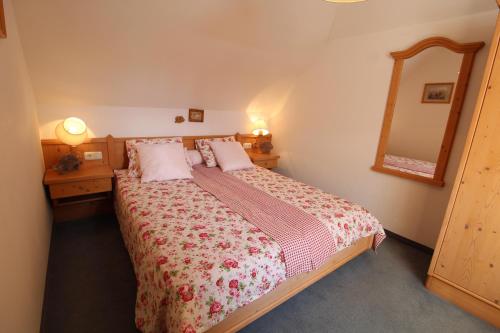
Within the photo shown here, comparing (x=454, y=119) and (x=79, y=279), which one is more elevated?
(x=454, y=119)

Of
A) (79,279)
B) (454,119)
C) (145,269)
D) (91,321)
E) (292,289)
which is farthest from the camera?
(454,119)

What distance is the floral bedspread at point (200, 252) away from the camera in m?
1.16

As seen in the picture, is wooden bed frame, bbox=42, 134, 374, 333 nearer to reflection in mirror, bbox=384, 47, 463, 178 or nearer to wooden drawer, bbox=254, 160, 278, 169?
wooden drawer, bbox=254, 160, 278, 169

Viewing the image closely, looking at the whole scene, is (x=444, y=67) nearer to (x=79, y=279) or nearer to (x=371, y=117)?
(x=371, y=117)

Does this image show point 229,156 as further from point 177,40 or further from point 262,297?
point 262,297

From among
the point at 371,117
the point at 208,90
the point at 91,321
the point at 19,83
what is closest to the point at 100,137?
the point at 19,83

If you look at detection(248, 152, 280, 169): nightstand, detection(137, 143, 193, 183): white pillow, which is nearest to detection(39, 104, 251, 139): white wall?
detection(137, 143, 193, 183): white pillow

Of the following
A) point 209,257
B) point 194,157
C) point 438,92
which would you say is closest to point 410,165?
point 438,92

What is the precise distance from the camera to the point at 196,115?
10.7 ft

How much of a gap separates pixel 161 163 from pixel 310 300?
184cm

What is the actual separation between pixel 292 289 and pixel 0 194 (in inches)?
64.2

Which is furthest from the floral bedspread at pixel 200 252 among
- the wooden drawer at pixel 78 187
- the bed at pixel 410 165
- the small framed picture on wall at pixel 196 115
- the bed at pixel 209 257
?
the small framed picture on wall at pixel 196 115

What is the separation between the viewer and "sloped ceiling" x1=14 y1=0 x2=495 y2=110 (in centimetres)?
188

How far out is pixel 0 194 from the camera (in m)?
0.98
